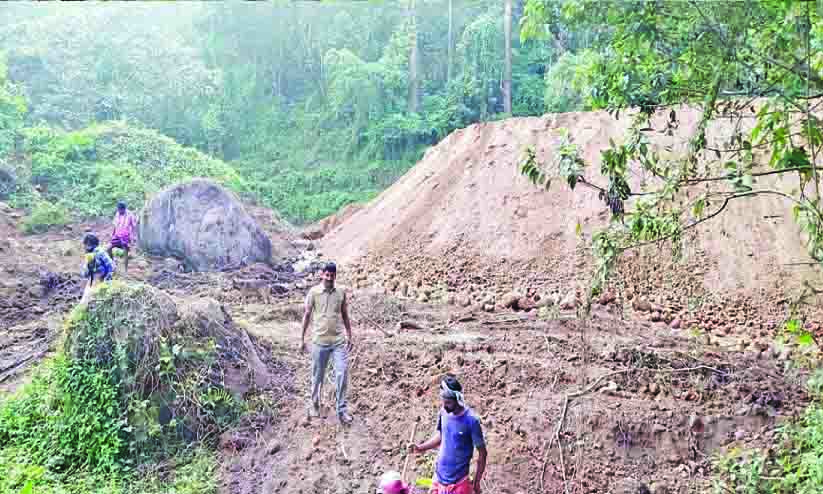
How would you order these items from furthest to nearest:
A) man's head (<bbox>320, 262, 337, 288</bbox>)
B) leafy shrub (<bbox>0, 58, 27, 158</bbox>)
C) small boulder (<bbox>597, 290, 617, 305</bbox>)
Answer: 1. leafy shrub (<bbox>0, 58, 27, 158</bbox>)
2. small boulder (<bbox>597, 290, 617, 305</bbox>)
3. man's head (<bbox>320, 262, 337, 288</bbox>)

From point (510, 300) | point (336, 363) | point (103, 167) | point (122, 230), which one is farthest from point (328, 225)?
point (336, 363)

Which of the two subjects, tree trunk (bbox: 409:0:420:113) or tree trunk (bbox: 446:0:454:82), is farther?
tree trunk (bbox: 446:0:454:82)

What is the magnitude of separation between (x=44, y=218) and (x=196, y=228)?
4.29m

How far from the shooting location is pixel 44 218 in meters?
14.2

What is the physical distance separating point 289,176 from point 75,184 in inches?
362

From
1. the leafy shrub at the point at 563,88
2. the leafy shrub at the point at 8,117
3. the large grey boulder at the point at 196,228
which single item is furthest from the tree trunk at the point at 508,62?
the leafy shrub at the point at 8,117

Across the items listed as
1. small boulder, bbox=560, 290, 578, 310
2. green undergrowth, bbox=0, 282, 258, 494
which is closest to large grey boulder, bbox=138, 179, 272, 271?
green undergrowth, bbox=0, 282, 258, 494

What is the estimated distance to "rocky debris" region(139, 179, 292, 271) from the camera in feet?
41.5

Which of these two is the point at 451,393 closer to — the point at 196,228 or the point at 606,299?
the point at 606,299

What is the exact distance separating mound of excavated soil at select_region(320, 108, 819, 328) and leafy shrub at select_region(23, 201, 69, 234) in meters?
6.22

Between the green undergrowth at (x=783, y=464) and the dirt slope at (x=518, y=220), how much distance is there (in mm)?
4551

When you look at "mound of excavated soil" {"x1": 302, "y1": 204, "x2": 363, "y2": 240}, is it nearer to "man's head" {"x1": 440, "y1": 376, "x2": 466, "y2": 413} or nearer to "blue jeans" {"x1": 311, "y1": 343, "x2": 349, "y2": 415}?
"blue jeans" {"x1": 311, "y1": 343, "x2": 349, "y2": 415}

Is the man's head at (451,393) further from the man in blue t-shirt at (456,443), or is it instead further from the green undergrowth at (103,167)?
the green undergrowth at (103,167)

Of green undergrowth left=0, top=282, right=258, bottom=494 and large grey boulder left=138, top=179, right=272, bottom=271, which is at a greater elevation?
large grey boulder left=138, top=179, right=272, bottom=271
